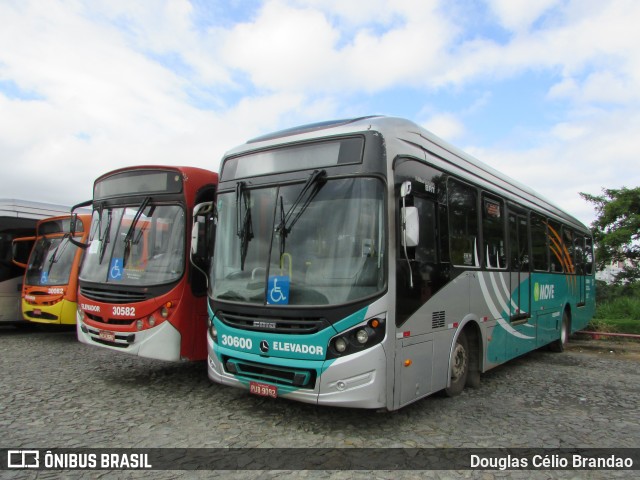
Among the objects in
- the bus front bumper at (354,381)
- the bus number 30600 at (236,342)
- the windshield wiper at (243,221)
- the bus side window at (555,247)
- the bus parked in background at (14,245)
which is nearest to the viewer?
the bus front bumper at (354,381)

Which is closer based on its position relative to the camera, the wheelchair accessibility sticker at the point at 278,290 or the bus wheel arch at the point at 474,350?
the wheelchair accessibility sticker at the point at 278,290

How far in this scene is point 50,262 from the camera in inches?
431

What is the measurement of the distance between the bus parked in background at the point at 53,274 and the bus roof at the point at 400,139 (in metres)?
6.55

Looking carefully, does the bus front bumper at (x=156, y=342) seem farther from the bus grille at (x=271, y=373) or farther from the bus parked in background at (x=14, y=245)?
the bus parked in background at (x=14, y=245)

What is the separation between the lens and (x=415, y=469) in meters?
4.06

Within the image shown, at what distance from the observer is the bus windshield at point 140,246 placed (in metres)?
6.58

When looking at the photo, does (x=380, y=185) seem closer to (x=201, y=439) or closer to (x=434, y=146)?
(x=434, y=146)

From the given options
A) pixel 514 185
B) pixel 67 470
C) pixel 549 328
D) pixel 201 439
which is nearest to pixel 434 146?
pixel 514 185

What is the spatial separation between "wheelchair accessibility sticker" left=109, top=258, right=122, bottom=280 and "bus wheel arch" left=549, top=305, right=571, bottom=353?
8.88m

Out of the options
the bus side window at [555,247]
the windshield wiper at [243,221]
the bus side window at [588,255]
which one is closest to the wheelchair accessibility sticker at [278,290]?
the windshield wiper at [243,221]

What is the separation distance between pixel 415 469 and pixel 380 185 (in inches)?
101

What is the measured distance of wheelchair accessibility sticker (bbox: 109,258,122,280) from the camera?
680 cm

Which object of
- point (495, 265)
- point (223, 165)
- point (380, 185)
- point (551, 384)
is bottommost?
point (551, 384)

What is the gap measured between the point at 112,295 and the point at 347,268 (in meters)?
3.76
